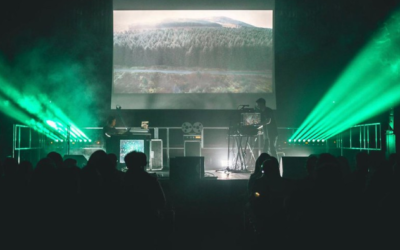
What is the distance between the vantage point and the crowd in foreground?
8.34 feet

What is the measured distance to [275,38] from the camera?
10164 millimetres

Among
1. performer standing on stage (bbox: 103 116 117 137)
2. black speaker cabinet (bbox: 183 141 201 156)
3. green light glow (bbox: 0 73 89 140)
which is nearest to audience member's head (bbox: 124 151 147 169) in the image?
performer standing on stage (bbox: 103 116 117 137)

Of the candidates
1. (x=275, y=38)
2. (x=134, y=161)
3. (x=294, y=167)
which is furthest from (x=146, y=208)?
(x=275, y=38)

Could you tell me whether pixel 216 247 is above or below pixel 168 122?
below

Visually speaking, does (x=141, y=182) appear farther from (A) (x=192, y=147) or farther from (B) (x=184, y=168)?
(A) (x=192, y=147)

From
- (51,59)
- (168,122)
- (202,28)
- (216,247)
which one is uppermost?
(202,28)

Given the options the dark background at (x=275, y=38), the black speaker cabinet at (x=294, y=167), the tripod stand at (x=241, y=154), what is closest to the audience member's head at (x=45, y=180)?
the black speaker cabinet at (x=294, y=167)

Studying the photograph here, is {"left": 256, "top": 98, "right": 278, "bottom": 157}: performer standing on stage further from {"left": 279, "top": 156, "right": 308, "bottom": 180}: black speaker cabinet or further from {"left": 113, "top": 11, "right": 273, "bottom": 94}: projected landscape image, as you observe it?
{"left": 279, "top": 156, "right": 308, "bottom": 180}: black speaker cabinet

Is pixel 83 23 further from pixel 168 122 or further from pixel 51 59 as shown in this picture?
pixel 168 122

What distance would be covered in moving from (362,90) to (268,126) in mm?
2757

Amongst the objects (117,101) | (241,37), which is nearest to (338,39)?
(241,37)

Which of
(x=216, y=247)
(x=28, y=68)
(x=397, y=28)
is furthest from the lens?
(x=28, y=68)

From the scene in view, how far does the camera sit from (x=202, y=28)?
10.1 m

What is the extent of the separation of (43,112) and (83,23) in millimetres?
2436
